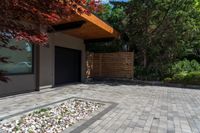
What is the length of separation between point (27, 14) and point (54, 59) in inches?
294

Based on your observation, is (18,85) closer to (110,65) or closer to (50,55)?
(50,55)

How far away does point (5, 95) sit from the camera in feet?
21.2

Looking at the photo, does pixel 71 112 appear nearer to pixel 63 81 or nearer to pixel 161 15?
pixel 63 81

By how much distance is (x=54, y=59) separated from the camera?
9297 millimetres

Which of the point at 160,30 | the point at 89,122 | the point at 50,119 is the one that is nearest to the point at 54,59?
the point at 50,119

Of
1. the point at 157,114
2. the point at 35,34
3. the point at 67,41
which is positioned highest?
the point at 67,41

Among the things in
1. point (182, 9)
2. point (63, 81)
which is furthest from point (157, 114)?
Result: point (182, 9)

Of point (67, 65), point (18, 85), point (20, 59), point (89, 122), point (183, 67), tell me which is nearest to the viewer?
point (89, 122)

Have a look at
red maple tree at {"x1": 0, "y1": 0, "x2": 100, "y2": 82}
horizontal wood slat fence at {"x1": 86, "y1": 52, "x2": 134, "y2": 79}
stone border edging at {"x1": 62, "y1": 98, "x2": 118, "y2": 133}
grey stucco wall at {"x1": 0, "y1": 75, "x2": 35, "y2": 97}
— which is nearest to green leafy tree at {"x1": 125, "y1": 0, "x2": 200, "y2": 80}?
horizontal wood slat fence at {"x1": 86, "y1": 52, "x2": 134, "y2": 79}

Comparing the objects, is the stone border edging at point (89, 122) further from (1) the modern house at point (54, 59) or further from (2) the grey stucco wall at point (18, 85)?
(2) the grey stucco wall at point (18, 85)

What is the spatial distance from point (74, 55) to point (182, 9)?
6896 millimetres

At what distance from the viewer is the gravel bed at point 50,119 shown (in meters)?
3.63

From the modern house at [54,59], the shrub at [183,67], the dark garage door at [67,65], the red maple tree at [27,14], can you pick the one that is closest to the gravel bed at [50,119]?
the modern house at [54,59]

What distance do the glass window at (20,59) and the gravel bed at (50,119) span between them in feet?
7.93
